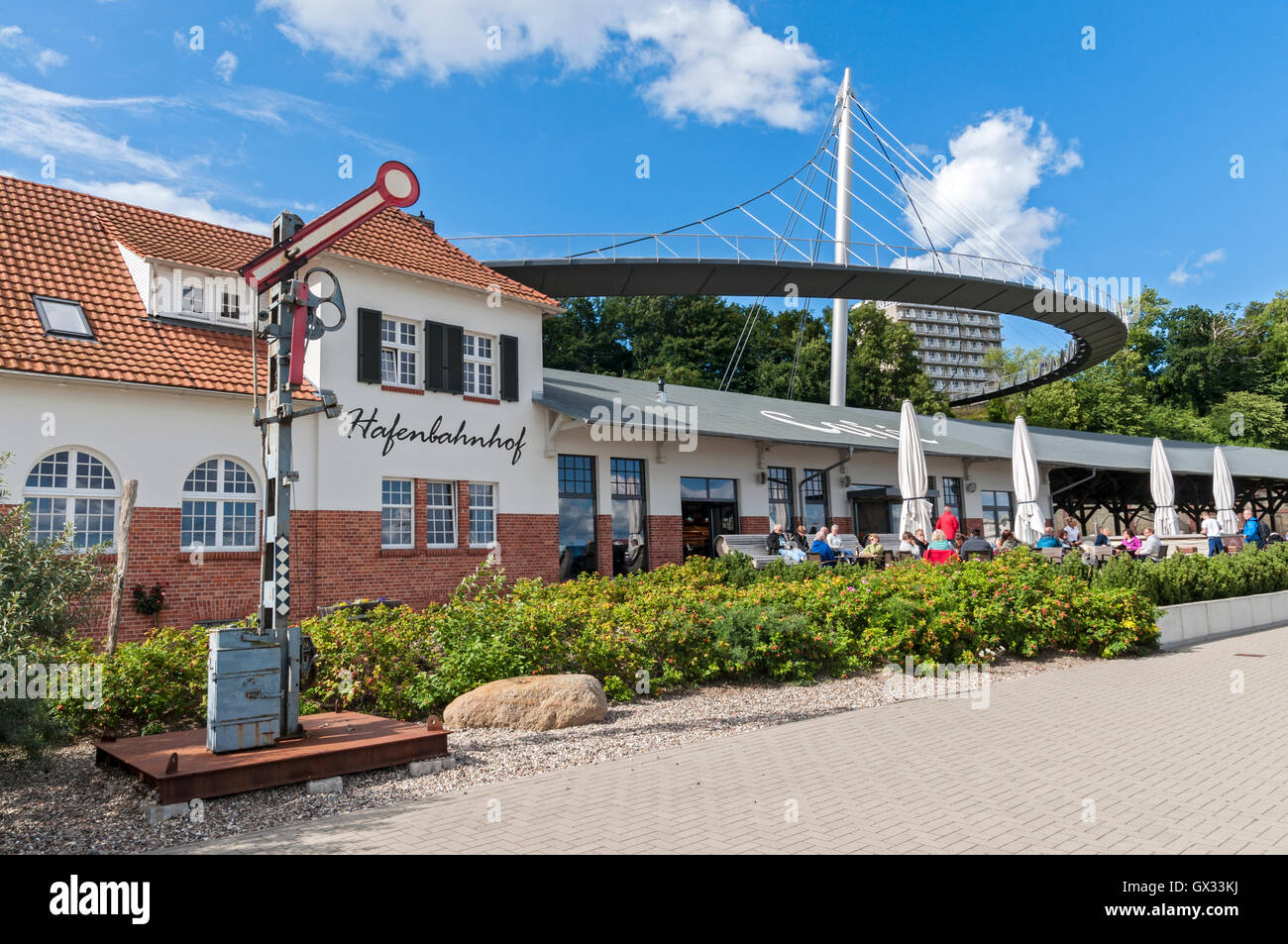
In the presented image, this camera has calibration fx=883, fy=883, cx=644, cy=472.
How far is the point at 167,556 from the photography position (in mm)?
13398

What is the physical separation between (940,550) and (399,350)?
427 inches

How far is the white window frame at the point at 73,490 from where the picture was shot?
12336mm

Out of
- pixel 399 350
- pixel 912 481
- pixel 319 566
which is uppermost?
pixel 399 350

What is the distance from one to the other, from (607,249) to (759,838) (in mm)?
25087

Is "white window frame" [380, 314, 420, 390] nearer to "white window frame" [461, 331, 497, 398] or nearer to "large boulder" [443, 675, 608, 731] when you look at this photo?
"white window frame" [461, 331, 497, 398]

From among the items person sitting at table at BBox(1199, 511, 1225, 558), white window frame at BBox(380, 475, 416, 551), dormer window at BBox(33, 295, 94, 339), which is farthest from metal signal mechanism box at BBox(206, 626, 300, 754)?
person sitting at table at BBox(1199, 511, 1225, 558)

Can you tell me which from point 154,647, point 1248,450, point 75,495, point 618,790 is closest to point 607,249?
point 75,495

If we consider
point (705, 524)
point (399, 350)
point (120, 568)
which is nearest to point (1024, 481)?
point (705, 524)

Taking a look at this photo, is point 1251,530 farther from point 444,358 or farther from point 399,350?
point 399,350

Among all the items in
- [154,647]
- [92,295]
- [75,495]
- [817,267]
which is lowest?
[154,647]

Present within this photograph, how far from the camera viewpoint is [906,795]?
559 centimetres

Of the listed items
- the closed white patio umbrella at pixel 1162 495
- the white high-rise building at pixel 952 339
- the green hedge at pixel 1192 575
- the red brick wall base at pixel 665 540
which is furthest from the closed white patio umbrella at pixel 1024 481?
the white high-rise building at pixel 952 339

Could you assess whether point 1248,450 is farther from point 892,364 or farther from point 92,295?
point 92,295
